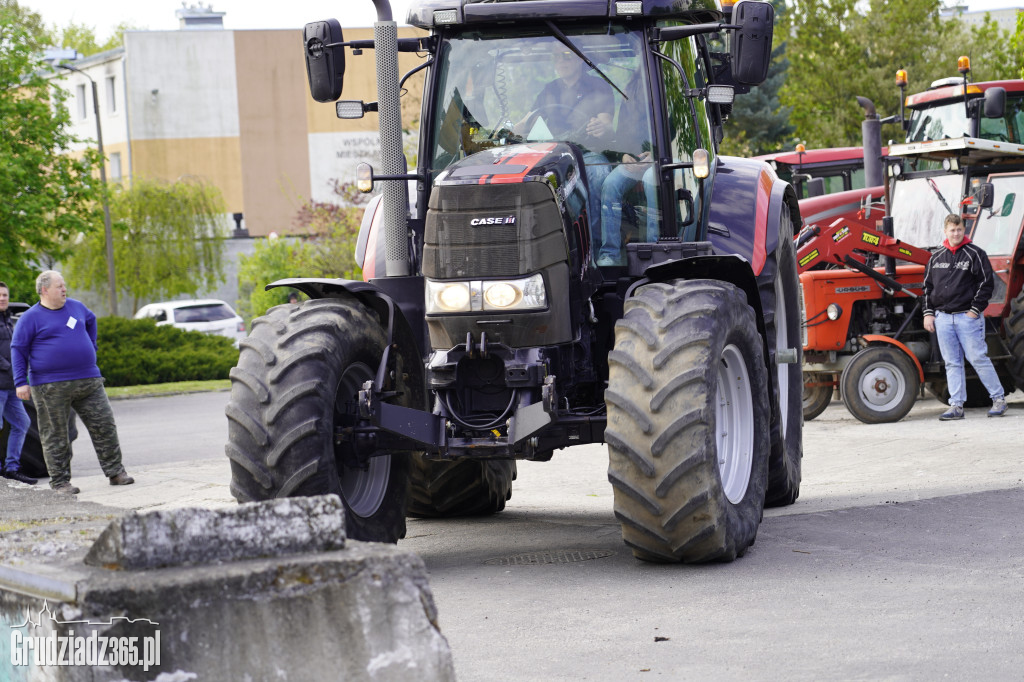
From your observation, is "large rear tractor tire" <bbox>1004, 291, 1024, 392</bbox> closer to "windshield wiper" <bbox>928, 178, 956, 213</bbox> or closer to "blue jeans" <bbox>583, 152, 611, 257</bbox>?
"windshield wiper" <bbox>928, 178, 956, 213</bbox>

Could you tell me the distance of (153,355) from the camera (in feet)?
93.1

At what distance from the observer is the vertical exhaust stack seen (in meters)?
7.46

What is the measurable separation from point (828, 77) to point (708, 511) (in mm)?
27949

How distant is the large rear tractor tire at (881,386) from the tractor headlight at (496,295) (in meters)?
8.43

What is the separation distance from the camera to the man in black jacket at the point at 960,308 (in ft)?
45.7

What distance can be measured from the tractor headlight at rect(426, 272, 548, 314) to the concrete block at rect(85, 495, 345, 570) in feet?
10.5

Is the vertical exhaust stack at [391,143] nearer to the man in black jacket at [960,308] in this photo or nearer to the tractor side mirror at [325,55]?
the tractor side mirror at [325,55]

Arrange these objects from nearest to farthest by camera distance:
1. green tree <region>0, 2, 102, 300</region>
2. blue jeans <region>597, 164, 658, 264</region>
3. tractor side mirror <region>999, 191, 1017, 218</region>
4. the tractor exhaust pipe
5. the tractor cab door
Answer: blue jeans <region>597, 164, 658, 264</region> < the tractor cab door < tractor side mirror <region>999, 191, 1017, 218</region> < the tractor exhaust pipe < green tree <region>0, 2, 102, 300</region>

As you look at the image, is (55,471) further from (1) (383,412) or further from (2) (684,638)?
(2) (684,638)

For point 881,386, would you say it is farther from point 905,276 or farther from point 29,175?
point 29,175

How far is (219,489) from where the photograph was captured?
11.6 meters

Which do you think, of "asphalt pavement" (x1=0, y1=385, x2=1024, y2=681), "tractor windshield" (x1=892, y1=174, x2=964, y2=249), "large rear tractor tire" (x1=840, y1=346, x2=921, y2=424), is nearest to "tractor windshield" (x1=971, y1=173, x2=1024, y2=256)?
"tractor windshield" (x1=892, y1=174, x2=964, y2=249)

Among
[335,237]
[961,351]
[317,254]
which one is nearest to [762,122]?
[335,237]

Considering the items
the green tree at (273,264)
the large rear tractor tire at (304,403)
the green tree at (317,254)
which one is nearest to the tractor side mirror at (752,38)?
the large rear tractor tire at (304,403)
